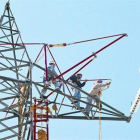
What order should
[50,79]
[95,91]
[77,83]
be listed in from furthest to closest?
[77,83] → [95,91] → [50,79]

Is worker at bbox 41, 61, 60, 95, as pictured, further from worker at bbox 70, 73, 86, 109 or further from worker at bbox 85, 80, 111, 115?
worker at bbox 85, 80, 111, 115

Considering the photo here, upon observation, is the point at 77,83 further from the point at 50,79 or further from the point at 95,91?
the point at 50,79

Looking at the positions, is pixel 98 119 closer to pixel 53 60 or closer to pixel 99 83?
pixel 99 83

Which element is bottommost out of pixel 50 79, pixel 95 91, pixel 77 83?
pixel 50 79

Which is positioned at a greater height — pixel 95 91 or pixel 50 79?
pixel 95 91

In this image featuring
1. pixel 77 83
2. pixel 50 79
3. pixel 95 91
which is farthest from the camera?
pixel 77 83

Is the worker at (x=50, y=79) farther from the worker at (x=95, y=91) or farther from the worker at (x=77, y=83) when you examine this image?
the worker at (x=95, y=91)

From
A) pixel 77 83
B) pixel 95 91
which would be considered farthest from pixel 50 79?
pixel 95 91

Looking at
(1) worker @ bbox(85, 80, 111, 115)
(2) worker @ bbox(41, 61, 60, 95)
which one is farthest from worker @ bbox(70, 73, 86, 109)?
(2) worker @ bbox(41, 61, 60, 95)

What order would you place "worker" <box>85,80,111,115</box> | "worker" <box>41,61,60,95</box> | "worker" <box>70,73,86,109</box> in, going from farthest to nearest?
"worker" <box>70,73,86,109</box>, "worker" <box>85,80,111,115</box>, "worker" <box>41,61,60,95</box>

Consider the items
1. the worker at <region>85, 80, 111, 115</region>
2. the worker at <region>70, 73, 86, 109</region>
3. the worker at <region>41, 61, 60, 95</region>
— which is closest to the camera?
the worker at <region>41, 61, 60, 95</region>

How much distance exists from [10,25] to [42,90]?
13.1 ft

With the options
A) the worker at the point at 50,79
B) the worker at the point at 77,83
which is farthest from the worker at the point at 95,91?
the worker at the point at 50,79

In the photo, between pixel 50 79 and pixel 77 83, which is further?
pixel 77 83
